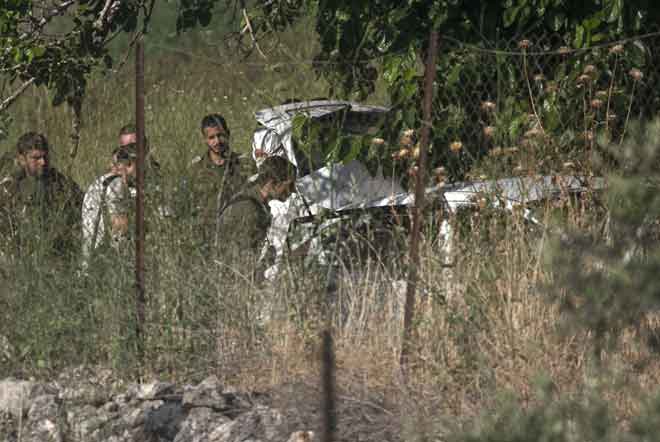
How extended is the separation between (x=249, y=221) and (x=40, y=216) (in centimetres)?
131

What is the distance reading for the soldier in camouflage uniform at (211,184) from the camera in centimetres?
745

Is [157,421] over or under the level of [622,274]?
under

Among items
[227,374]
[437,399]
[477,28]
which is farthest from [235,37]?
[437,399]

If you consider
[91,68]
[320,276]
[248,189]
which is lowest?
[320,276]

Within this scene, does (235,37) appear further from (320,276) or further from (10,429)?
(10,429)

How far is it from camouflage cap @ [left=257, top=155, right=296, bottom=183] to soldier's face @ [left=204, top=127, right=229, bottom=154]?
312mm

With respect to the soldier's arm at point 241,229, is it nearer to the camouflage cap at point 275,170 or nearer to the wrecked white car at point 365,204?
the wrecked white car at point 365,204

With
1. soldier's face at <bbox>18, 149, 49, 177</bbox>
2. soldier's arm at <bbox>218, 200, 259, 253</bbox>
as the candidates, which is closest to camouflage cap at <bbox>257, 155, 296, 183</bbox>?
soldier's arm at <bbox>218, 200, 259, 253</bbox>

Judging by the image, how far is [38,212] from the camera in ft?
25.5

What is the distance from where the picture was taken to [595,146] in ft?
24.4

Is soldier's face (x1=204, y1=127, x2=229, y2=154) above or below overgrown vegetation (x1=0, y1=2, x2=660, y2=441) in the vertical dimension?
above

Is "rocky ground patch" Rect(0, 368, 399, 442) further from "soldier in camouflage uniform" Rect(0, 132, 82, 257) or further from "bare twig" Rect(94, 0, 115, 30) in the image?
"bare twig" Rect(94, 0, 115, 30)

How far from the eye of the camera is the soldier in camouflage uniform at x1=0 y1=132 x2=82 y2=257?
768cm

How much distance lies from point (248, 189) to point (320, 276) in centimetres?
72
